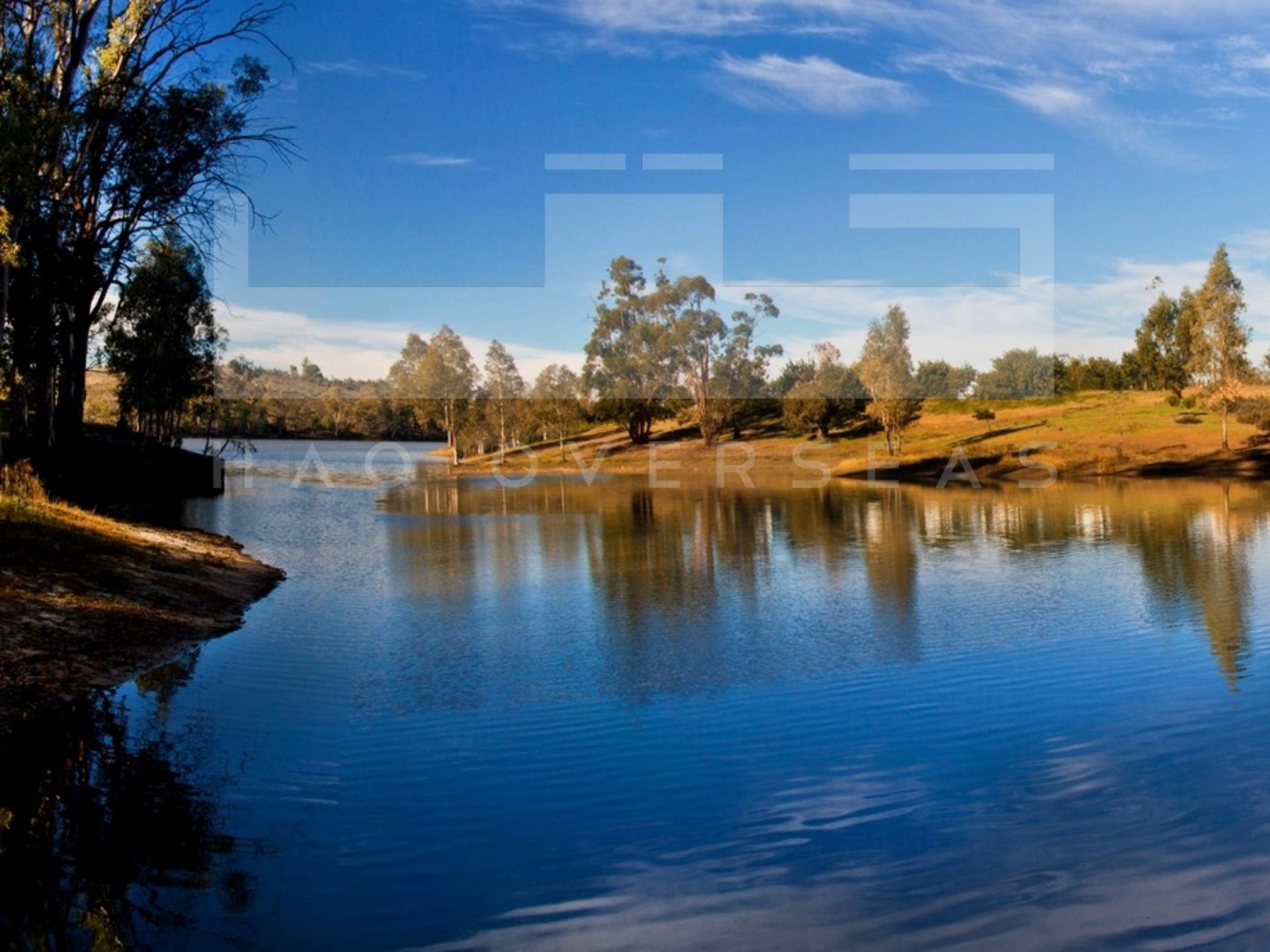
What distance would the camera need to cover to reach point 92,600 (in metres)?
16.7

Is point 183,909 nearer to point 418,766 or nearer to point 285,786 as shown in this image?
point 285,786

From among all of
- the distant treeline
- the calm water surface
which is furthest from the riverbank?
the distant treeline

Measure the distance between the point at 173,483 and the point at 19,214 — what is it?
3948cm

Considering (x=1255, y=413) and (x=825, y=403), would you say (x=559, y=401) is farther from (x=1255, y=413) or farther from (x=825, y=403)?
(x=1255, y=413)

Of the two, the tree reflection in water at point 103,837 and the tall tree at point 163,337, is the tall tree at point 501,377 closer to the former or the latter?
the tall tree at point 163,337

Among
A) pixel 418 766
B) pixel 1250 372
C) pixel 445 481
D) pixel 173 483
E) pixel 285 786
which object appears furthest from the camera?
pixel 445 481

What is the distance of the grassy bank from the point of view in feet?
215

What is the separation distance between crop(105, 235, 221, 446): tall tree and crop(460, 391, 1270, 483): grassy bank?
34.0 m

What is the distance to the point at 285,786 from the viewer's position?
34.7 feet

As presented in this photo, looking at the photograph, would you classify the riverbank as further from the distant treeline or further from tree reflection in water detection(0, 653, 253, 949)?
the distant treeline

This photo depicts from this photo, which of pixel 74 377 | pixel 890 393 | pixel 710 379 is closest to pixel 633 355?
pixel 710 379

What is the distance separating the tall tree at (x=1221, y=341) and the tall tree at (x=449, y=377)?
7244 cm

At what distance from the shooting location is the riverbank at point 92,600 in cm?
1359

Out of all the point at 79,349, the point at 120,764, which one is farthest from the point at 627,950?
the point at 79,349
